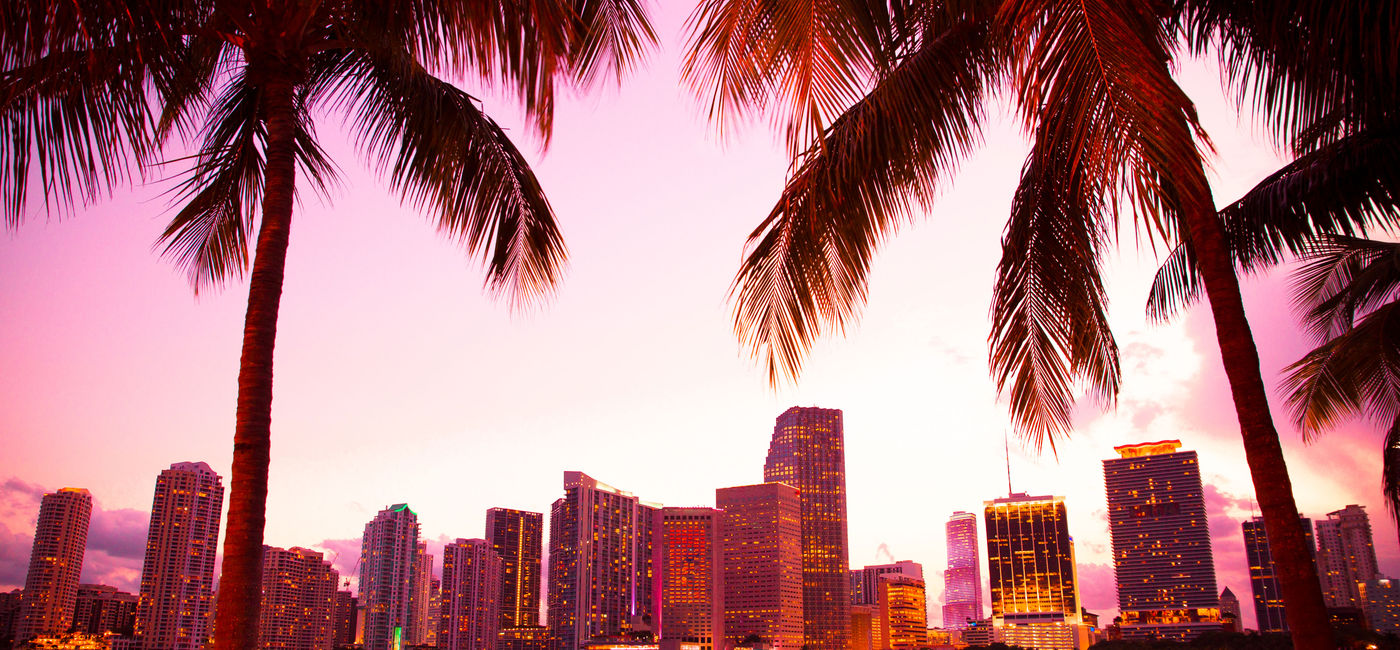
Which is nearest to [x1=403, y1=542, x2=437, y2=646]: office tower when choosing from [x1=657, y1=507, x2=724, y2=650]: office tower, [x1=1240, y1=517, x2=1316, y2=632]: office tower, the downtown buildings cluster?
the downtown buildings cluster

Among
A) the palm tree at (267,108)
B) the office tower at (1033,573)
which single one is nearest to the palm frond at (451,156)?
the palm tree at (267,108)

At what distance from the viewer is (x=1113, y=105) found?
6.83ft

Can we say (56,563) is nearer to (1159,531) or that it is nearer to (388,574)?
(388,574)

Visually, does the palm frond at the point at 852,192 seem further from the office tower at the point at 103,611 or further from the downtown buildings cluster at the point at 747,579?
the downtown buildings cluster at the point at 747,579

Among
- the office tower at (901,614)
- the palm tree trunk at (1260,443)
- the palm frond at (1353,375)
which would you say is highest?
the palm frond at (1353,375)

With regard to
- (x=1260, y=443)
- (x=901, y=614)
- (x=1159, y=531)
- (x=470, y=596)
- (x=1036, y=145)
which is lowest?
(x=901, y=614)

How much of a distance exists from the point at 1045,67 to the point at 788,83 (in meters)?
0.69

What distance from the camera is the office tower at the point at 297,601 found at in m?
127

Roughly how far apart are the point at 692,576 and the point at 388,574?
60.6 metres

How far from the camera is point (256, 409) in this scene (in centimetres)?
366

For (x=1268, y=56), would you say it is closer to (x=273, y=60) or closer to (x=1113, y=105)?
(x=1113, y=105)

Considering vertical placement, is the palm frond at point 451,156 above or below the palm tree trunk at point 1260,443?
above

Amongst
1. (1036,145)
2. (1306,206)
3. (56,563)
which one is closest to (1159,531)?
(56,563)

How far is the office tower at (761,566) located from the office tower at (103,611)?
287 ft
